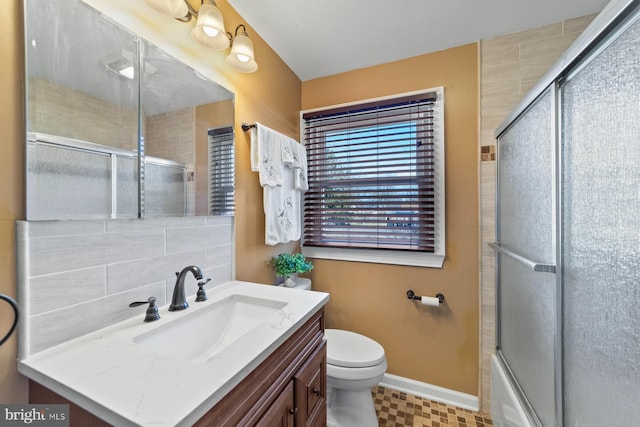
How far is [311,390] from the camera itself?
1001 millimetres

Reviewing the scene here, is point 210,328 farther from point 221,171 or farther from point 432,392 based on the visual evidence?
point 432,392

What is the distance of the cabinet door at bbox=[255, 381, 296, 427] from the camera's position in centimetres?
73

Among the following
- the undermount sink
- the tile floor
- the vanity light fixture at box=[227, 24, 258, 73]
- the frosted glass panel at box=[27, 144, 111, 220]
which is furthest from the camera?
the tile floor

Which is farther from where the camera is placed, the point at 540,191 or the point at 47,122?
the point at 540,191

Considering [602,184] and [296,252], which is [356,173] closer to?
[296,252]

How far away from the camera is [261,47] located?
1.61 metres

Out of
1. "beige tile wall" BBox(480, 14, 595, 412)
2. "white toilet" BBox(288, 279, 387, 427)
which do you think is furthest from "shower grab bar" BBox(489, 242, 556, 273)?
"white toilet" BBox(288, 279, 387, 427)

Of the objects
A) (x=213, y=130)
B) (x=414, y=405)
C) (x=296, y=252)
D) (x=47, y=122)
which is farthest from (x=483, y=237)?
(x=47, y=122)

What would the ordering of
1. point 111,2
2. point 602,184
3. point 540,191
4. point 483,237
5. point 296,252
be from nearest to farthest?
point 602,184
point 111,2
point 540,191
point 483,237
point 296,252

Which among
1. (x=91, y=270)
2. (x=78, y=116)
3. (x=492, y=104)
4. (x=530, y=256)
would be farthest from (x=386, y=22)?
(x=91, y=270)

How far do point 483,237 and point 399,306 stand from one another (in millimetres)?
710

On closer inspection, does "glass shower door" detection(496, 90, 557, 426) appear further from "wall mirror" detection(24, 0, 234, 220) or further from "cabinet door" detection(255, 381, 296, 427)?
"wall mirror" detection(24, 0, 234, 220)

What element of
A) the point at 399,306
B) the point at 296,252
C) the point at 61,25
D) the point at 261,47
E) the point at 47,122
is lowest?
the point at 399,306

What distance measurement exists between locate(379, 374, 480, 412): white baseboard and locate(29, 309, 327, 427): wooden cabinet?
0.90m
